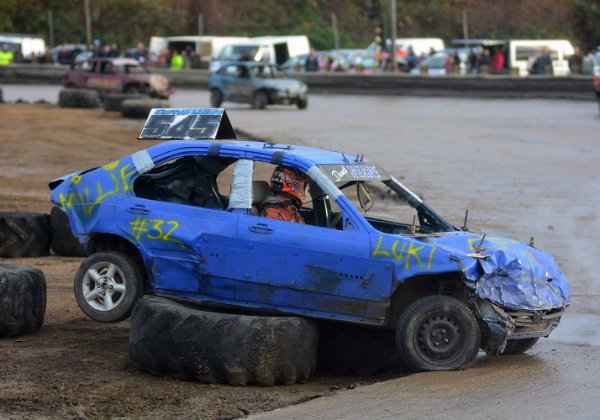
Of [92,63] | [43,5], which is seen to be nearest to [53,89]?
[92,63]

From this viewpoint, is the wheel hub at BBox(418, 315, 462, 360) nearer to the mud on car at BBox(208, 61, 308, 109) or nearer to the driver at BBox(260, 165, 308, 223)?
the driver at BBox(260, 165, 308, 223)

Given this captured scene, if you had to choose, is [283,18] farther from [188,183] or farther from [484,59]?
[188,183]

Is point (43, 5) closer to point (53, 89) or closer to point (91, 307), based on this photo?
point (53, 89)

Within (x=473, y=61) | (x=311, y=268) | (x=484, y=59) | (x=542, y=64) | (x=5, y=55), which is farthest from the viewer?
(x=5, y=55)

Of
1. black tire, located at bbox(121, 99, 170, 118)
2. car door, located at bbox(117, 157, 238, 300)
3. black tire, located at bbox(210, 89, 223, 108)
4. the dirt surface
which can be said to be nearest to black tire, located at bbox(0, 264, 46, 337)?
the dirt surface

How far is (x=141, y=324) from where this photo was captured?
7.61 metres

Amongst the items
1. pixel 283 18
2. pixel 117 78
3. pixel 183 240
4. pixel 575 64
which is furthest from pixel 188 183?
pixel 283 18

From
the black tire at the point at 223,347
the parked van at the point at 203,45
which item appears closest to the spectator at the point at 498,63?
the parked van at the point at 203,45

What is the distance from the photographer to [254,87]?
1387 inches

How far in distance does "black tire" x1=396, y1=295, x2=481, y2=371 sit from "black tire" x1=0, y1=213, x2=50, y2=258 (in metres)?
5.34

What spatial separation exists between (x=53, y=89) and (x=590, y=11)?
34.1 m

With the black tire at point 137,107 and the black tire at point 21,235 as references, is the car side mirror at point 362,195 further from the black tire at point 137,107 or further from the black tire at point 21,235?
the black tire at point 137,107

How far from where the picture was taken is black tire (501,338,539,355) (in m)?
8.34

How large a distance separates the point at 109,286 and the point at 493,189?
10.1 metres
